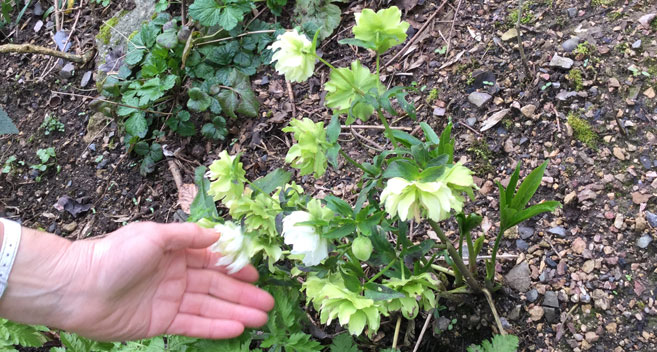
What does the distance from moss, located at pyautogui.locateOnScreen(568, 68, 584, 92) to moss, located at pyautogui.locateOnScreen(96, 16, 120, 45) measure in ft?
8.34

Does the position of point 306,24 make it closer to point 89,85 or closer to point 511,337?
point 89,85

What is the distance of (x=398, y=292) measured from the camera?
1.33m

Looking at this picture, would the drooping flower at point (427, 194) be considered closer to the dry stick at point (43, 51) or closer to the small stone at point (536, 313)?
the small stone at point (536, 313)

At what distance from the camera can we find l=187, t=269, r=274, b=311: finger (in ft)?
5.14

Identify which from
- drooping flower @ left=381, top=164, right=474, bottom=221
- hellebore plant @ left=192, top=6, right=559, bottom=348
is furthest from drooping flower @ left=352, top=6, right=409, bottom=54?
drooping flower @ left=381, top=164, right=474, bottom=221

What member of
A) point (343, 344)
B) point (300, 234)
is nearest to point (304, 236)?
point (300, 234)

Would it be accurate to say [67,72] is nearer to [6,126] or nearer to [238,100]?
[6,126]

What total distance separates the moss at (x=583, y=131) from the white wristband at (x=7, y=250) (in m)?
1.91

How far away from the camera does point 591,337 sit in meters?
1.67

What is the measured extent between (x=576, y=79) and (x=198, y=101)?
5.52 ft

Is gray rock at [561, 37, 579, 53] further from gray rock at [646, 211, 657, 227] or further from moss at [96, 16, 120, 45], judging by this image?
moss at [96, 16, 120, 45]

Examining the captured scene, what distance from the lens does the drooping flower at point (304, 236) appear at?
128 centimetres

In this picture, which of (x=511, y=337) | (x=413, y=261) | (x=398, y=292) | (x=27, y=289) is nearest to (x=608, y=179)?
(x=511, y=337)

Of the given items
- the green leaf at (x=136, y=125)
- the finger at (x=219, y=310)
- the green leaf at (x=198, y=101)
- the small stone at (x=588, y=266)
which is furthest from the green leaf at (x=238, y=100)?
the small stone at (x=588, y=266)
